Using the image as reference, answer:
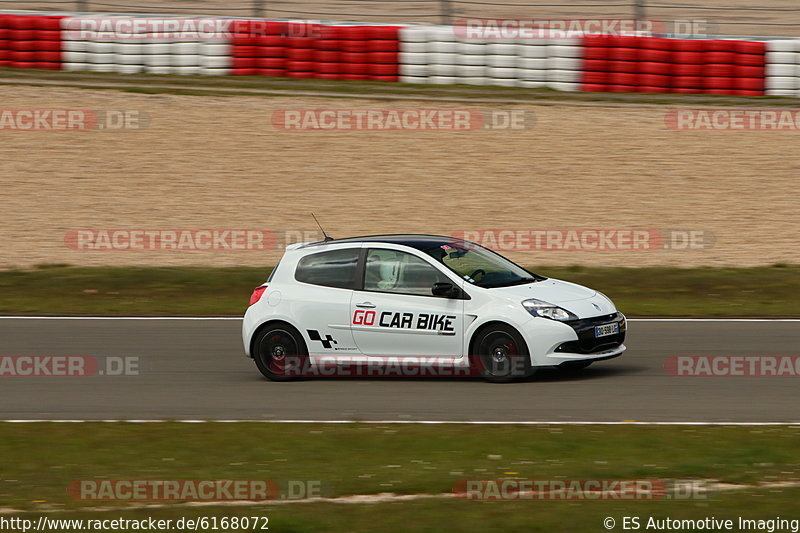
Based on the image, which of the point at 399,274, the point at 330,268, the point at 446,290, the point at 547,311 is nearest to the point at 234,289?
the point at 330,268

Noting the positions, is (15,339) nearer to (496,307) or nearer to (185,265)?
(185,265)

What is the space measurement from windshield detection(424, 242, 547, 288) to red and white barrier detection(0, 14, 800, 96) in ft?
46.2

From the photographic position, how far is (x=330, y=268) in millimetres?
11961

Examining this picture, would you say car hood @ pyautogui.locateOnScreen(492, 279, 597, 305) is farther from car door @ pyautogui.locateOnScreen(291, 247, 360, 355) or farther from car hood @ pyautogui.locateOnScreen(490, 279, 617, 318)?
car door @ pyautogui.locateOnScreen(291, 247, 360, 355)

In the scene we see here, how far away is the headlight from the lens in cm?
1109

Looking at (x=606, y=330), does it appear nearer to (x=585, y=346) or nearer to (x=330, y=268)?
(x=585, y=346)

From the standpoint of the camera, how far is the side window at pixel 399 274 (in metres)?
11.6

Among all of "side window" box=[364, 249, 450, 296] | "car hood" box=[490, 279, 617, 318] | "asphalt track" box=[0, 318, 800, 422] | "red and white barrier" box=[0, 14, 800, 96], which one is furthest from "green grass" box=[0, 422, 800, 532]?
"red and white barrier" box=[0, 14, 800, 96]

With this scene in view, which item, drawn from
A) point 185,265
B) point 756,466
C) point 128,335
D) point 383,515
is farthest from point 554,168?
point 383,515

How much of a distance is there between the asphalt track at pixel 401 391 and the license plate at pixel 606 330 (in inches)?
19.0

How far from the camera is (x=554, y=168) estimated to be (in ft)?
75.3

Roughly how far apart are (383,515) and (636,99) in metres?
20.1

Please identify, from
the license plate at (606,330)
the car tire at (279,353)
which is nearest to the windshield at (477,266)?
the license plate at (606,330)

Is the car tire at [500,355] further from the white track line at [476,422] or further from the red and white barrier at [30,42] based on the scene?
the red and white barrier at [30,42]
